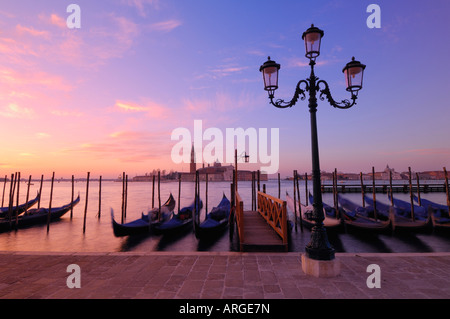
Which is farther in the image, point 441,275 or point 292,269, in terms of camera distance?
point 292,269

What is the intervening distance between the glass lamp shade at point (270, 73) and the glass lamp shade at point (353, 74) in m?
1.29

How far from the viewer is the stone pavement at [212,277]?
3.30m

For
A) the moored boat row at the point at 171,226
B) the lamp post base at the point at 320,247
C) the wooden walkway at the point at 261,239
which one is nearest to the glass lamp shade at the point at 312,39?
the lamp post base at the point at 320,247

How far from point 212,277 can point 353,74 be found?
4.46 meters

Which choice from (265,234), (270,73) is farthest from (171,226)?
(270,73)

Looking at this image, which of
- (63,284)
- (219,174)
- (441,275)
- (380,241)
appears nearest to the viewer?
(63,284)

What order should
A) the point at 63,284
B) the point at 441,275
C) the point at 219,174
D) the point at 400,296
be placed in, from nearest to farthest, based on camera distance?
the point at 400,296 → the point at 63,284 → the point at 441,275 → the point at 219,174

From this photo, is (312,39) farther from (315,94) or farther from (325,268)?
(325,268)

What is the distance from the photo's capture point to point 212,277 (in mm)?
3885

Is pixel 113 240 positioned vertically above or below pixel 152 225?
below
